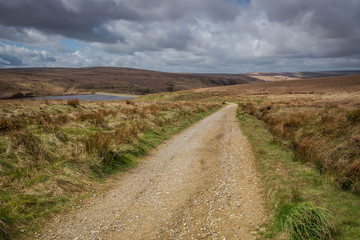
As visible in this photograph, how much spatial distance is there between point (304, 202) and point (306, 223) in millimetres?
471

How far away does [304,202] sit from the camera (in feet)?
13.7

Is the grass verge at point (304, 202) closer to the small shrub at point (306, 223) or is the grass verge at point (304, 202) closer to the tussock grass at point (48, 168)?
the small shrub at point (306, 223)

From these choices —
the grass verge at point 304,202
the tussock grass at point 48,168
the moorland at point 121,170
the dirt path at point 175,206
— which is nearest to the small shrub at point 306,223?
the grass verge at point 304,202

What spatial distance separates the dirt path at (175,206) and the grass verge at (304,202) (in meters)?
0.40

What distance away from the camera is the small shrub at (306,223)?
3.65m

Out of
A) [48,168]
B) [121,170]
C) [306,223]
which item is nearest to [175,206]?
[306,223]

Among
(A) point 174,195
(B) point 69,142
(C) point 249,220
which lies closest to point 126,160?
(B) point 69,142

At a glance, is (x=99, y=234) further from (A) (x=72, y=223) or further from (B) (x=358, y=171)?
(B) (x=358, y=171)

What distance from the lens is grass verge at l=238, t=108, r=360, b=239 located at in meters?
3.74

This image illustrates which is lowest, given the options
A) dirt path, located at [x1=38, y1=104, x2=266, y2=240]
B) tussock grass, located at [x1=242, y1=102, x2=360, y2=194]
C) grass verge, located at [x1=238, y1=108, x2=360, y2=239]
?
dirt path, located at [x1=38, y1=104, x2=266, y2=240]

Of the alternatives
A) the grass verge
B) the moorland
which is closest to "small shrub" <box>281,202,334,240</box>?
the grass verge

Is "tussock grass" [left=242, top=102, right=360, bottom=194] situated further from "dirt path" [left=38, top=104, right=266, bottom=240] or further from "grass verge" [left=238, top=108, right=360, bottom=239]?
"dirt path" [left=38, top=104, right=266, bottom=240]

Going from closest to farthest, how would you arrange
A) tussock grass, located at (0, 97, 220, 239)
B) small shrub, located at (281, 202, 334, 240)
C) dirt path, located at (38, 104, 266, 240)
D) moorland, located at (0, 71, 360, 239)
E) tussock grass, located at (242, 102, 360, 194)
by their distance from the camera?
small shrub, located at (281, 202, 334, 240), dirt path, located at (38, 104, 266, 240), moorland, located at (0, 71, 360, 239), tussock grass, located at (0, 97, 220, 239), tussock grass, located at (242, 102, 360, 194)

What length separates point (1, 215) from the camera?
13.5 ft
